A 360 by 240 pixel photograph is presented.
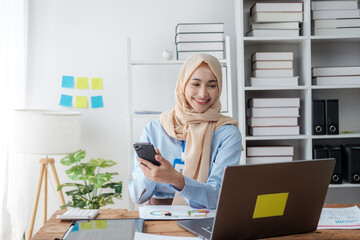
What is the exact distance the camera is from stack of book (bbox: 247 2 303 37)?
2949 mm

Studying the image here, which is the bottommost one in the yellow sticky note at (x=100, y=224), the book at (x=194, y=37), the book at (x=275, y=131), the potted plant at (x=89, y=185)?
the potted plant at (x=89, y=185)

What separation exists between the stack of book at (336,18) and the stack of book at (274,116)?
23.0 inches

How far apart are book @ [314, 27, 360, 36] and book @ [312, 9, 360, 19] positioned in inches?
3.7

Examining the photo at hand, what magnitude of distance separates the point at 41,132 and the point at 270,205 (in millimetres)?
1928

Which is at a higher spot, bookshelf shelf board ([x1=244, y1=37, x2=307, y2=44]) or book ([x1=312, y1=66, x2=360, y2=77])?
bookshelf shelf board ([x1=244, y1=37, x2=307, y2=44])

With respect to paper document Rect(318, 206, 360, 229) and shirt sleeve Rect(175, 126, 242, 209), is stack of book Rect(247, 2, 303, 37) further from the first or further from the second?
paper document Rect(318, 206, 360, 229)

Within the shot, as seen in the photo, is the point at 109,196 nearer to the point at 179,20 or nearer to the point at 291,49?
the point at 179,20

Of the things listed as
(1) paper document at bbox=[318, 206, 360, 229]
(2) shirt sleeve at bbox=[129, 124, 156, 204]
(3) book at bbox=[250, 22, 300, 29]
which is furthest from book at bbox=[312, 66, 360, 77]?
(2) shirt sleeve at bbox=[129, 124, 156, 204]

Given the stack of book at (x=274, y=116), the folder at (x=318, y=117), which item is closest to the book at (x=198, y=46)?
the stack of book at (x=274, y=116)

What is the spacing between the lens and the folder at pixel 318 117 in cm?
294

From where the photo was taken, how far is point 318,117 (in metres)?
2.95

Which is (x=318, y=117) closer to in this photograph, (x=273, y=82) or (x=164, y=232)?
(x=273, y=82)

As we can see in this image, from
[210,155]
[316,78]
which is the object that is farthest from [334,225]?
[316,78]

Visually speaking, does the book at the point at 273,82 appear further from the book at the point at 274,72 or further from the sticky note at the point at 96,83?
the sticky note at the point at 96,83
